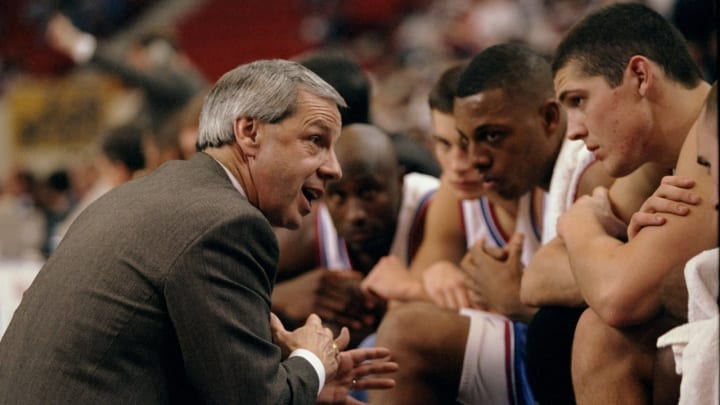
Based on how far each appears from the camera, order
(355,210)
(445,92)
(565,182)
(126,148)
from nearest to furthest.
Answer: (565,182)
(355,210)
(445,92)
(126,148)

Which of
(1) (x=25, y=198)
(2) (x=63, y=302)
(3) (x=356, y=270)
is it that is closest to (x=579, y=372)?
(2) (x=63, y=302)

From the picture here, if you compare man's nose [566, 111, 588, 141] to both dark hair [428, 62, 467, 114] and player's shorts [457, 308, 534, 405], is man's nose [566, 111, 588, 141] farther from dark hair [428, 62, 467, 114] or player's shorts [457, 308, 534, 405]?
dark hair [428, 62, 467, 114]

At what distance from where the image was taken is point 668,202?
6.15 ft

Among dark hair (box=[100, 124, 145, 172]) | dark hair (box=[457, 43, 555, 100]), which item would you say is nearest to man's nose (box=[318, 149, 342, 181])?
dark hair (box=[457, 43, 555, 100])

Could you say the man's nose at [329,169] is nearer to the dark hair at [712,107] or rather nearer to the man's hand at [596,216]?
the man's hand at [596,216]

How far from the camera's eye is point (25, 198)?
8.52 meters

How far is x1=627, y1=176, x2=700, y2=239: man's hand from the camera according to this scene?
1.86 m

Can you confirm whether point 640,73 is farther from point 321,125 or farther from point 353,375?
point 353,375

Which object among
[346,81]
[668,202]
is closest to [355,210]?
[346,81]

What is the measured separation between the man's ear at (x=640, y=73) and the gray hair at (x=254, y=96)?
618mm

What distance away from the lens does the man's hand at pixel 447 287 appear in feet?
8.91

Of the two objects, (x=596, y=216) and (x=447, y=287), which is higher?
(x=596, y=216)

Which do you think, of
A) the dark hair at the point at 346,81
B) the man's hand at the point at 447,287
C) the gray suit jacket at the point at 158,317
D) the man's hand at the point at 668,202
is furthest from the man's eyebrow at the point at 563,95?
the dark hair at the point at 346,81

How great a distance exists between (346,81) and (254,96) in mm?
1540
